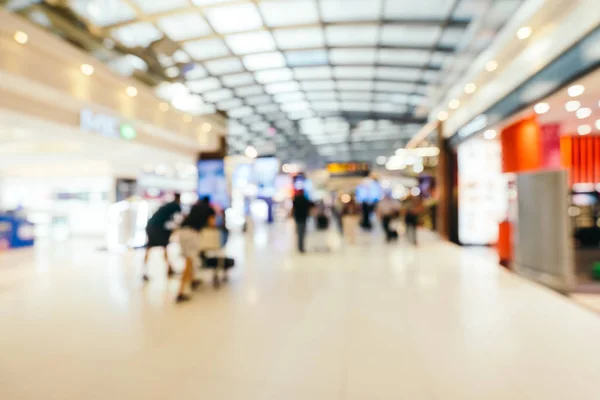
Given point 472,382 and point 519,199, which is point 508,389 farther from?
point 519,199

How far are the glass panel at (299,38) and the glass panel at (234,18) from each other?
0.92 meters

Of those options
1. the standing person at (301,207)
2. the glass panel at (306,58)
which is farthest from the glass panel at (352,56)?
the standing person at (301,207)

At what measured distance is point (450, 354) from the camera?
10.4ft

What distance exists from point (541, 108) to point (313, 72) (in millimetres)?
9550

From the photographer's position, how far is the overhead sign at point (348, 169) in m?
23.4

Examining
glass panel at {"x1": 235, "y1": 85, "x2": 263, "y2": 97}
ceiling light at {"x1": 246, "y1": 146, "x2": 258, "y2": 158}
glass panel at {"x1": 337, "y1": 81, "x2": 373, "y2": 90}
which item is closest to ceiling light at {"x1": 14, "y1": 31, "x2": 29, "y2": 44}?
glass panel at {"x1": 235, "y1": 85, "x2": 263, "y2": 97}

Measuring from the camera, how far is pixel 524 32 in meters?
6.38

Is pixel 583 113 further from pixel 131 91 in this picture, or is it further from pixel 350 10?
pixel 131 91

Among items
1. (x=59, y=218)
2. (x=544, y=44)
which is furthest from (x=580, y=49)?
(x=59, y=218)

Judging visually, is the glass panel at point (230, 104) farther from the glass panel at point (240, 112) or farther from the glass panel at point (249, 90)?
the glass panel at point (249, 90)

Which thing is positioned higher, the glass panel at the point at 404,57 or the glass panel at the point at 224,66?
the glass panel at the point at 404,57

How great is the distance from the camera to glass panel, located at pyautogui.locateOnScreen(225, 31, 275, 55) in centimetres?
1163

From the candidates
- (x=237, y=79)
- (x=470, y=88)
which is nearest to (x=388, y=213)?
(x=470, y=88)

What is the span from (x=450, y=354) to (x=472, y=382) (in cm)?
51
